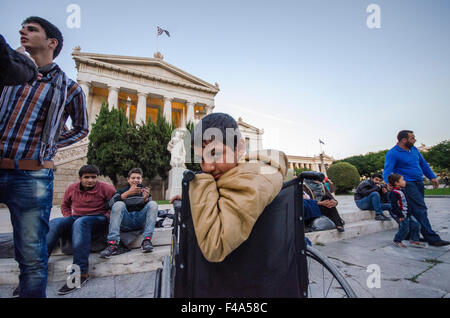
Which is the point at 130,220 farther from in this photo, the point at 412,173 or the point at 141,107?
the point at 141,107

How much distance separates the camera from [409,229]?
10.5 feet

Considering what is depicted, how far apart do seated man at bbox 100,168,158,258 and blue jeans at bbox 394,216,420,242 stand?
12.8ft

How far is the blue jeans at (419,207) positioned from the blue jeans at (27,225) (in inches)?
182

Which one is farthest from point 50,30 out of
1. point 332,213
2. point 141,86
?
point 141,86

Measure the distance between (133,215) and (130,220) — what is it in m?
0.08

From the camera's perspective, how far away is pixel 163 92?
77.6 ft

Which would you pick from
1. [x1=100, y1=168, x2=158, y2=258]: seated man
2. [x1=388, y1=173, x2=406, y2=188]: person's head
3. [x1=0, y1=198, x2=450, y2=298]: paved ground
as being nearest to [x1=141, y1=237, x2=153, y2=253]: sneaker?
[x1=100, y1=168, x2=158, y2=258]: seated man

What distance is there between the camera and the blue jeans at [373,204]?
14.8 ft

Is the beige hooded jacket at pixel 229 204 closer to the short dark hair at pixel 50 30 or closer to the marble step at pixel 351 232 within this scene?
the short dark hair at pixel 50 30

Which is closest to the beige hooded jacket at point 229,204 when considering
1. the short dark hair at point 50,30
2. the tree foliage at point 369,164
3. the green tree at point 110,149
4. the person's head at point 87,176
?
the short dark hair at point 50,30

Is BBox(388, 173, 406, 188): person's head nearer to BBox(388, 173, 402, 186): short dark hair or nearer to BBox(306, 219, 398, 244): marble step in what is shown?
BBox(388, 173, 402, 186): short dark hair

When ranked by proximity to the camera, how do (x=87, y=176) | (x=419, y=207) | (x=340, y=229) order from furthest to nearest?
1. (x=340, y=229)
2. (x=419, y=207)
3. (x=87, y=176)
